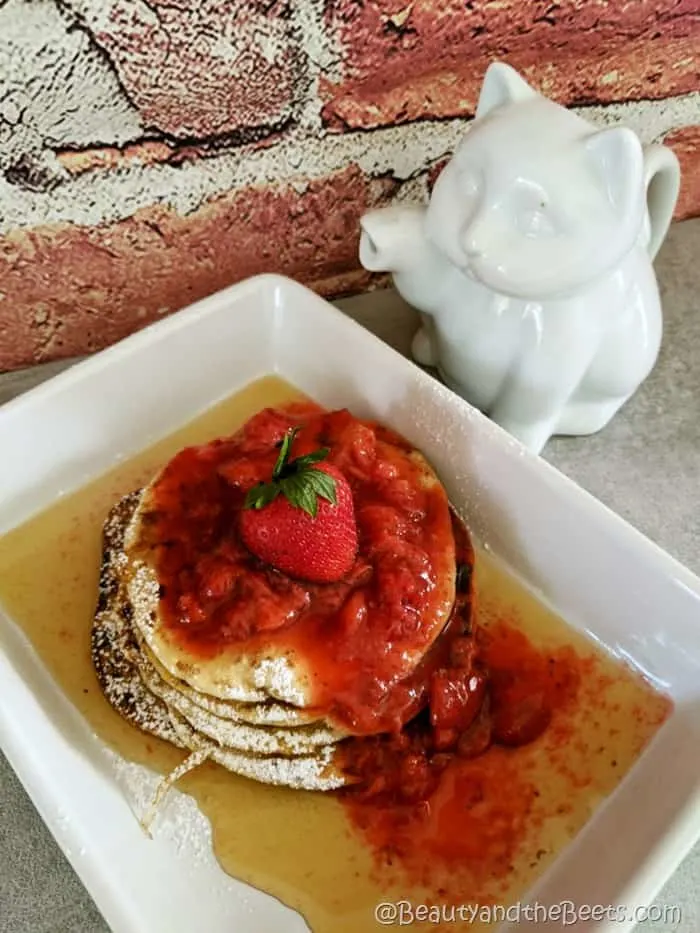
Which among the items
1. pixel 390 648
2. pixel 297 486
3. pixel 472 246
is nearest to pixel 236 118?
pixel 472 246

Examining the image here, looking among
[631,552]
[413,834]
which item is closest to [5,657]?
[413,834]

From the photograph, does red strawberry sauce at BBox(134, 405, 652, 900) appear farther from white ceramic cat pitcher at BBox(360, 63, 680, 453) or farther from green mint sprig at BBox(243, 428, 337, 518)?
white ceramic cat pitcher at BBox(360, 63, 680, 453)

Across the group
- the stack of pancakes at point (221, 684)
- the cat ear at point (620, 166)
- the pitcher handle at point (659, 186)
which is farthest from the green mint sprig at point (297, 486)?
the pitcher handle at point (659, 186)

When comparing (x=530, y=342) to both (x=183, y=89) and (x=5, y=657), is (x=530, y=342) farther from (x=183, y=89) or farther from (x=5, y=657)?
(x=5, y=657)

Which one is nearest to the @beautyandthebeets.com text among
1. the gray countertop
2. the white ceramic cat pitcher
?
the gray countertop

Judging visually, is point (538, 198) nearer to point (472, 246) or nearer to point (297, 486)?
point (472, 246)

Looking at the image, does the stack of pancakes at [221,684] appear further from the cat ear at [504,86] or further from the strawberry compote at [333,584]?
the cat ear at [504,86]

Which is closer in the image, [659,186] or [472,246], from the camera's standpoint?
[472,246]
